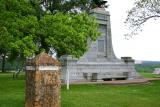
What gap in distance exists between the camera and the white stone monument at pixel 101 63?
3250 centimetres

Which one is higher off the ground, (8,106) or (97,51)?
(97,51)

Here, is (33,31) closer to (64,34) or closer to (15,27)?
(15,27)

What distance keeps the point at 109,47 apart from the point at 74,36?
1222 cm

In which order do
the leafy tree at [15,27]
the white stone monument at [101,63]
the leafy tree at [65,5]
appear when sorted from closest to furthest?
the leafy tree at [15,27]
the white stone monument at [101,63]
the leafy tree at [65,5]

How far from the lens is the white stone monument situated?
32.5 meters

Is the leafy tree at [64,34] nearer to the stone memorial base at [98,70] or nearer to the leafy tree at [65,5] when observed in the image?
the stone memorial base at [98,70]

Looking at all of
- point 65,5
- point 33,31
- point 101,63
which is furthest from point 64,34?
point 65,5

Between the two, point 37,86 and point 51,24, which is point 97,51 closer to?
point 51,24

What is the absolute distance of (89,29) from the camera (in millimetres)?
27656

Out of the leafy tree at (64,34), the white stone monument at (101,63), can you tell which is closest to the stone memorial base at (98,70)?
the white stone monument at (101,63)

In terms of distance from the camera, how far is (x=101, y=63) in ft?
114

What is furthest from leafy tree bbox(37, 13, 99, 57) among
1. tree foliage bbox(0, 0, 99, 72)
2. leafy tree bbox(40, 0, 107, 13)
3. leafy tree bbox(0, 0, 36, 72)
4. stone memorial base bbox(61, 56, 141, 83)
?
leafy tree bbox(40, 0, 107, 13)

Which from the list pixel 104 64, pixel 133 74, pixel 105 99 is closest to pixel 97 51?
pixel 104 64

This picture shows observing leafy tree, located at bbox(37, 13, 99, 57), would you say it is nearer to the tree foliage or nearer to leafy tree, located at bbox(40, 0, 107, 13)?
the tree foliage
